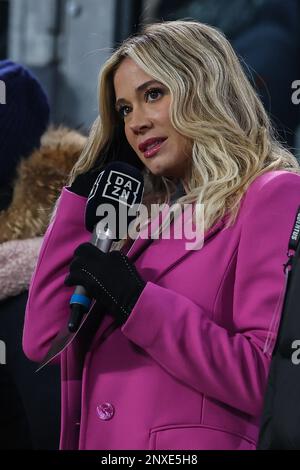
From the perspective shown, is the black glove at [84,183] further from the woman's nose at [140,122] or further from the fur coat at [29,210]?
the fur coat at [29,210]

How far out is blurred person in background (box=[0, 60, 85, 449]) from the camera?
2824mm

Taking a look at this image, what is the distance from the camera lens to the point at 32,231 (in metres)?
3.06

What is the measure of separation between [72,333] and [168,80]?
0.71m

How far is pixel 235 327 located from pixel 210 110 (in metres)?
0.58

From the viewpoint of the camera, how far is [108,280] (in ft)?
7.25

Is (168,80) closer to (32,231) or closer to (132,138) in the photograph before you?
(132,138)

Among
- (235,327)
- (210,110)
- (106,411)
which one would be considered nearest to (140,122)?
(210,110)

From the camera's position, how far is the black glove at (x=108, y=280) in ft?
7.23

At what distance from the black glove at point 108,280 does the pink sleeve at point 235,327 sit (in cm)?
3

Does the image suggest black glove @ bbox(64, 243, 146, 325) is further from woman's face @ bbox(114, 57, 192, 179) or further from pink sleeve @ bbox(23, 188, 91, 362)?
woman's face @ bbox(114, 57, 192, 179)

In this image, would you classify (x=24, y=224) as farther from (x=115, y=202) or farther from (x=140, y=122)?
(x=115, y=202)

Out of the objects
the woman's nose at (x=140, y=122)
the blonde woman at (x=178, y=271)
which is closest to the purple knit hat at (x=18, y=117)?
the blonde woman at (x=178, y=271)
